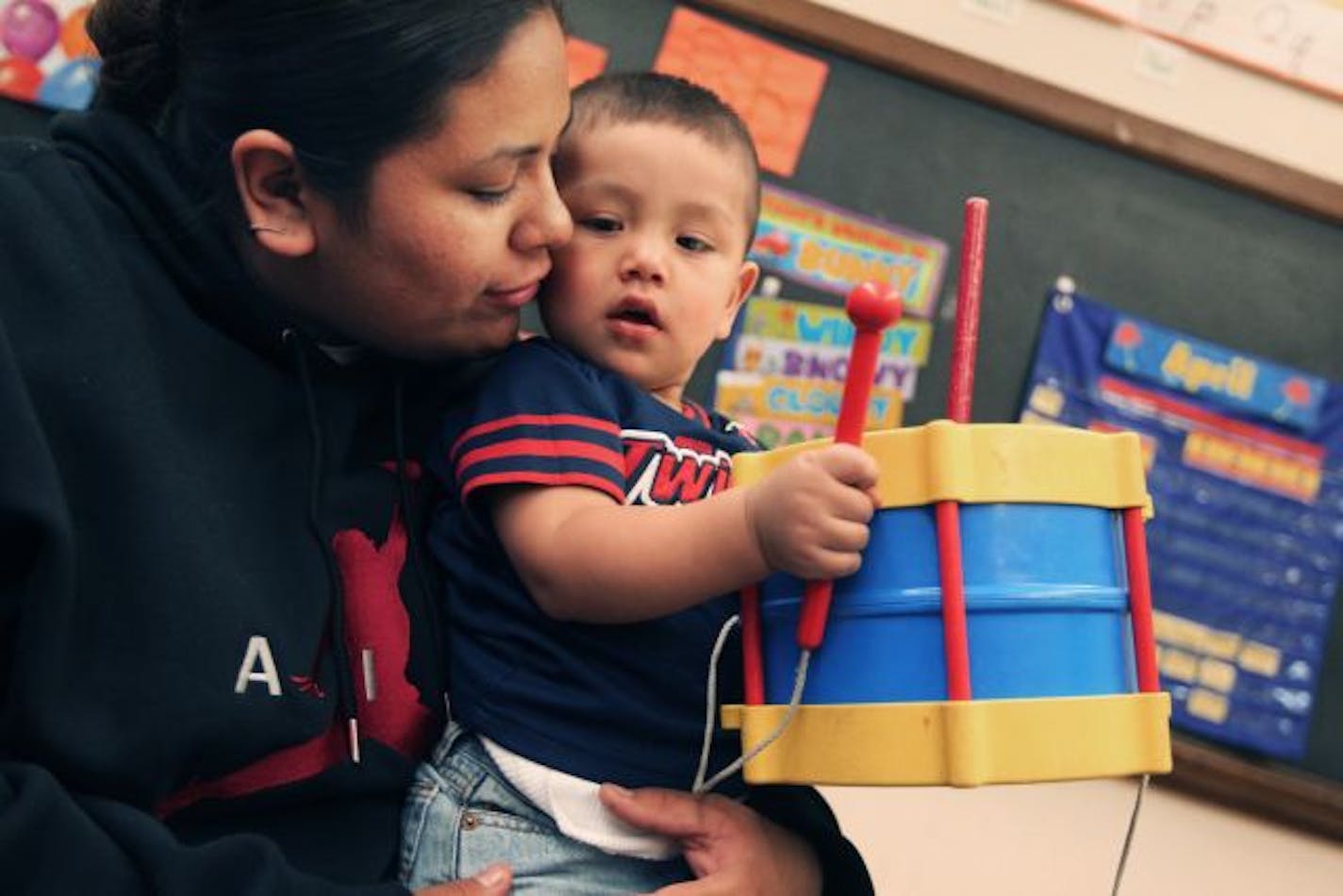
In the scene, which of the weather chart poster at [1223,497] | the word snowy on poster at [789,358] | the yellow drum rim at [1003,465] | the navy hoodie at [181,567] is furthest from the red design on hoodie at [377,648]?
Result: the weather chart poster at [1223,497]

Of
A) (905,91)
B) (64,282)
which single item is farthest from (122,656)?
(905,91)

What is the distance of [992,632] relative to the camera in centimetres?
66

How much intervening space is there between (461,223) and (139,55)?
0.25 m

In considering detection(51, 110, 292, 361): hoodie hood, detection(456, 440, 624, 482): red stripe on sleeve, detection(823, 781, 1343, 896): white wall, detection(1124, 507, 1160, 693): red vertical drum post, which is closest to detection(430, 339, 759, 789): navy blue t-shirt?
detection(456, 440, 624, 482): red stripe on sleeve

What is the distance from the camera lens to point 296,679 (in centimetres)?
80

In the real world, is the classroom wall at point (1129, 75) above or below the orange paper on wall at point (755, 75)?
above

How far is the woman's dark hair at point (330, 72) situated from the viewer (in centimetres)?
77

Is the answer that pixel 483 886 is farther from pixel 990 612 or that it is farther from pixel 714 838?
pixel 990 612

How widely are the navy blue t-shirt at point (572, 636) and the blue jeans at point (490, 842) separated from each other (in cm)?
3

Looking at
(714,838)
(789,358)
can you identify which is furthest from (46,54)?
(714,838)

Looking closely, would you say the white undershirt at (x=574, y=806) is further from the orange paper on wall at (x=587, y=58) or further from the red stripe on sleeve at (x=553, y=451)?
the orange paper on wall at (x=587, y=58)

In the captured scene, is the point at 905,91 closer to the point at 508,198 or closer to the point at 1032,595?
the point at 508,198

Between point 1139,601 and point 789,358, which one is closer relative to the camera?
point 1139,601

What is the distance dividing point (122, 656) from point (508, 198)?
35 cm
